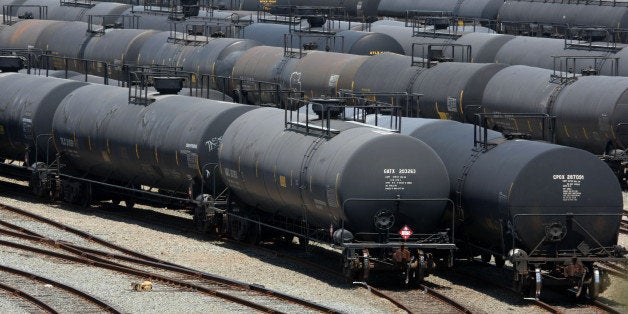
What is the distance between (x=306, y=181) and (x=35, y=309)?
5973mm

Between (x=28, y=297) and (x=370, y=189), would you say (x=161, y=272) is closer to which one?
(x=28, y=297)

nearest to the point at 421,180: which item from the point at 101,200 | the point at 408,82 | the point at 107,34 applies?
the point at 101,200

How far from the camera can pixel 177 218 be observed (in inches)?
1372

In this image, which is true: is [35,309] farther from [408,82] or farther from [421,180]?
[408,82]

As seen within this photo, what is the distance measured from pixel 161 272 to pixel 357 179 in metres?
4.63

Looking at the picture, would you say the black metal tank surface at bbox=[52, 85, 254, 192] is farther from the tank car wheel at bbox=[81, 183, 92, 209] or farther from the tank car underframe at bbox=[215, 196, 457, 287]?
the tank car underframe at bbox=[215, 196, 457, 287]

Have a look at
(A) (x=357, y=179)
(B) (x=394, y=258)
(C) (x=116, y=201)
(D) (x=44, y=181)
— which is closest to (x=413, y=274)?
(B) (x=394, y=258)

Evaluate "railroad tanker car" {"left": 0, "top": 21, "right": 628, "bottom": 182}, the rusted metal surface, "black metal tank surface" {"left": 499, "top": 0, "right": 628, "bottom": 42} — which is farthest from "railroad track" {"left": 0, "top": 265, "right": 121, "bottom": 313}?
"black metal tank surface" {"left": 499, "top": 0, "right": 628, "bottom": 42}

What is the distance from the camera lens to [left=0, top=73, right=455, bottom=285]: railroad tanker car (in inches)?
976

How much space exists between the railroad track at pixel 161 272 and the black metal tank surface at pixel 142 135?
8.87 ft

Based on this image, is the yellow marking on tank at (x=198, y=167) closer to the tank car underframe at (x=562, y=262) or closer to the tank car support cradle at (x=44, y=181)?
the tank car support cradle at (x=44, y=181)

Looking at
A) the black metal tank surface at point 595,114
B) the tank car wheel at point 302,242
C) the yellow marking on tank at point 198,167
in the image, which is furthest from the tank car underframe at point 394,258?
the black metal tank surface at point 595,114

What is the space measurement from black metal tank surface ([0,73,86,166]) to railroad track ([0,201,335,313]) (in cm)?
522

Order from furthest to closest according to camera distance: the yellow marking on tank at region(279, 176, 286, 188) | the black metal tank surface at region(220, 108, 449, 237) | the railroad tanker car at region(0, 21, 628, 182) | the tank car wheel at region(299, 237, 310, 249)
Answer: the railroad tanker car at region(0, 21, 628, 182) < the tank car wheel at region(299, 237, 310, 249) < the yellow marking on tank at region(279, 176, 286, 188) < the black metal tank surface at region(220, 108, 449, 237)
